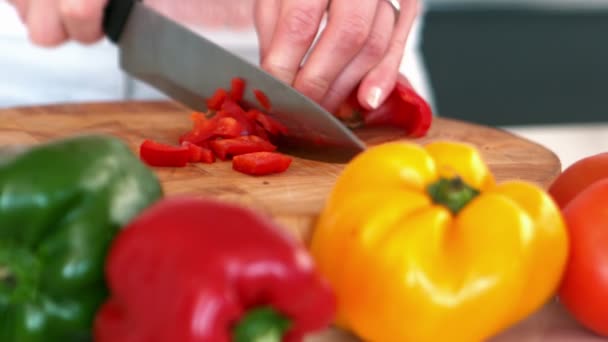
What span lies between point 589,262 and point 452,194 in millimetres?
177

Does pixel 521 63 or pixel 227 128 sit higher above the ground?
pixel 227 128

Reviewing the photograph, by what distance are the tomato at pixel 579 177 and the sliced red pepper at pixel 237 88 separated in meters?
0.50

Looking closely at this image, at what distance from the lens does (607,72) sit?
200 inches

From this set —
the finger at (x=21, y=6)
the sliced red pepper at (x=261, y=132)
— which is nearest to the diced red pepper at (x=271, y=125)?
the sliced red pepper at (x=261, y=132)

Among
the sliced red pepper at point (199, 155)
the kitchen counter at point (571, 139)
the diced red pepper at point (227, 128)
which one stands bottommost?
the kitchen counter at point (571, 139)

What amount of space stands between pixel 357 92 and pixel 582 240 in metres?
0.66

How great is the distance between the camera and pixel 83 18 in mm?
1528

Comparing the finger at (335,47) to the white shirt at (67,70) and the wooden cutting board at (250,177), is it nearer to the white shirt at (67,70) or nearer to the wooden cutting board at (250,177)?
the wooden cutting board at (250,177)

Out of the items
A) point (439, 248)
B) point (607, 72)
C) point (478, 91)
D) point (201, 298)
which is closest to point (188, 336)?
point (201, 298)

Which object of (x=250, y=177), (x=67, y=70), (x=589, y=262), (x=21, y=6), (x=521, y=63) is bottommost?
(x=521, y=63)

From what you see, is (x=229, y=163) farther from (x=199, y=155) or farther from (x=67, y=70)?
(x=67, y=70)

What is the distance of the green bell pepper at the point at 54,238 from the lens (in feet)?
2.50

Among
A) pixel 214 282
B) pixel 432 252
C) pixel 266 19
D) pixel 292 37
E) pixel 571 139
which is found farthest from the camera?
pixel 571 139

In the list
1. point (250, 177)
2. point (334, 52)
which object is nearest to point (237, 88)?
point (334, 52)
